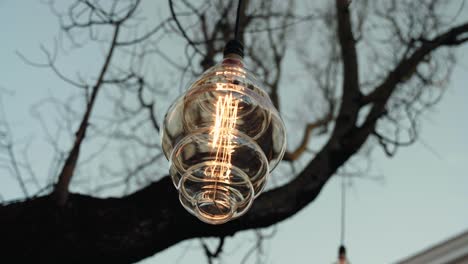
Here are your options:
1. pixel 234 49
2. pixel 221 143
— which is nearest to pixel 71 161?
pixel 234 49

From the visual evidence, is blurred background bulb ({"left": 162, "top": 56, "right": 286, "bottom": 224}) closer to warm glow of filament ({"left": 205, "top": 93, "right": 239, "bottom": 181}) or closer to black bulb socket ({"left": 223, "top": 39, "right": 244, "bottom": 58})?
warm glow of filament ({"left": 205, "top": 93, "right": 239, "bottom": 181})

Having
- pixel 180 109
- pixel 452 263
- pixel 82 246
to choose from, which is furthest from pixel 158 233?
pixel 452 263

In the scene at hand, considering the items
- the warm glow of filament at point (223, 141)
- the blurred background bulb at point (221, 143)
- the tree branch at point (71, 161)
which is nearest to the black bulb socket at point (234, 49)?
the blurred background bulb at point (221, 143)

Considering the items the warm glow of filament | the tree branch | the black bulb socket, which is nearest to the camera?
the warm glow of filament

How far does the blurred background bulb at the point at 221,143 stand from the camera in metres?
1.99

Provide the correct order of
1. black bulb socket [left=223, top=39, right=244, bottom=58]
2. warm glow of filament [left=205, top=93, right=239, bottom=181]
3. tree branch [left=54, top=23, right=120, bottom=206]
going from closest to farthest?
warm glow of filament [left=205, top=93, right=239, bottom=181] → black bulb socket [left=223, top=39, right=244, bottom=58] → tree branch [left=54, top=23, right=120, bottom=206]

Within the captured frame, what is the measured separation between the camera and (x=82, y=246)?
3.28m

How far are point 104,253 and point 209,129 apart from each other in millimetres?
1623


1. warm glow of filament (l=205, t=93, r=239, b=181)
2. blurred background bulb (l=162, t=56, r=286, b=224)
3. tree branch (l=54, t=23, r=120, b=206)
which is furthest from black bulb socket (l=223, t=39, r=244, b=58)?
tree branch (l=54, t=23, r=120, b=206)

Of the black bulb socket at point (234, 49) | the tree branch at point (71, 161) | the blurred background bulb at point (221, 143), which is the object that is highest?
the black bulb socket at point (234, 49)

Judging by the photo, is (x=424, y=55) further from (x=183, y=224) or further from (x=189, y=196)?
(x=189, y=196)

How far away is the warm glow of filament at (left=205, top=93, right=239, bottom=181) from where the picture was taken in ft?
6.45

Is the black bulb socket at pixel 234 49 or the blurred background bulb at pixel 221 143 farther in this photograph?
the black bulb socket at pixel 234 49

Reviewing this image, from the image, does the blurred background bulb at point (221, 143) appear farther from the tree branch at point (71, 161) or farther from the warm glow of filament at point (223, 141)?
the tree branch at point (71, 161)
